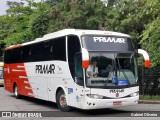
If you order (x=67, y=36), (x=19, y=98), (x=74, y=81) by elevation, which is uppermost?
(x=67, y=36)

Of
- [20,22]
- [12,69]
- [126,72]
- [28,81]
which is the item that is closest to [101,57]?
[126,72]

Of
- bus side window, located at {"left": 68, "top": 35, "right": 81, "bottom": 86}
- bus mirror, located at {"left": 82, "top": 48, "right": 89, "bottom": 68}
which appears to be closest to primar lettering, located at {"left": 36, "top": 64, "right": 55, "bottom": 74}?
bus side window, located at {"left": 68, "top": 35, "right": 81, "bottom": 86}

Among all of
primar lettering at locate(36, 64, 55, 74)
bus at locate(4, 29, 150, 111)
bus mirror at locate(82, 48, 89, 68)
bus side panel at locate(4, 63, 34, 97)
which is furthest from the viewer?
bus side panel at locate(4, 63, 34, 97)

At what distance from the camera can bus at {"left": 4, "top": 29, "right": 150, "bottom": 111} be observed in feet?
41.9

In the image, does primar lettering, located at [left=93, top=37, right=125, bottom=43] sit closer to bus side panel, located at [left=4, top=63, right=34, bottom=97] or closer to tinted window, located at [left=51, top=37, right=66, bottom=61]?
tinted window, located at [left=51, top=37, right=66, bottom=61]

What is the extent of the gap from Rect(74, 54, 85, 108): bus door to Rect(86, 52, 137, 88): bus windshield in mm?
348

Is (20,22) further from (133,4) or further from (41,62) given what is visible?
(41,62)

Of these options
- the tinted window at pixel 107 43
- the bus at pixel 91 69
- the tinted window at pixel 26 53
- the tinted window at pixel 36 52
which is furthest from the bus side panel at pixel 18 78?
the tinted window at pixel 107 43

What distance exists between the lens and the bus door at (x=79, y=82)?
510 inches

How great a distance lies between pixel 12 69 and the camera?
2222 cm

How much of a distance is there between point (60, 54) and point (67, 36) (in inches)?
36.5

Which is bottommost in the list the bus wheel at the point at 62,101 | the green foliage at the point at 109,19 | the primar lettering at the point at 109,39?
the bus wheel at the point at 62,101

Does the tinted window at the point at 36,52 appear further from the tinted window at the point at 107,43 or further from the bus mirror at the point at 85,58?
the bus mirror at the point at 85,58

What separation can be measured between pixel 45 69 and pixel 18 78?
4982 mm
